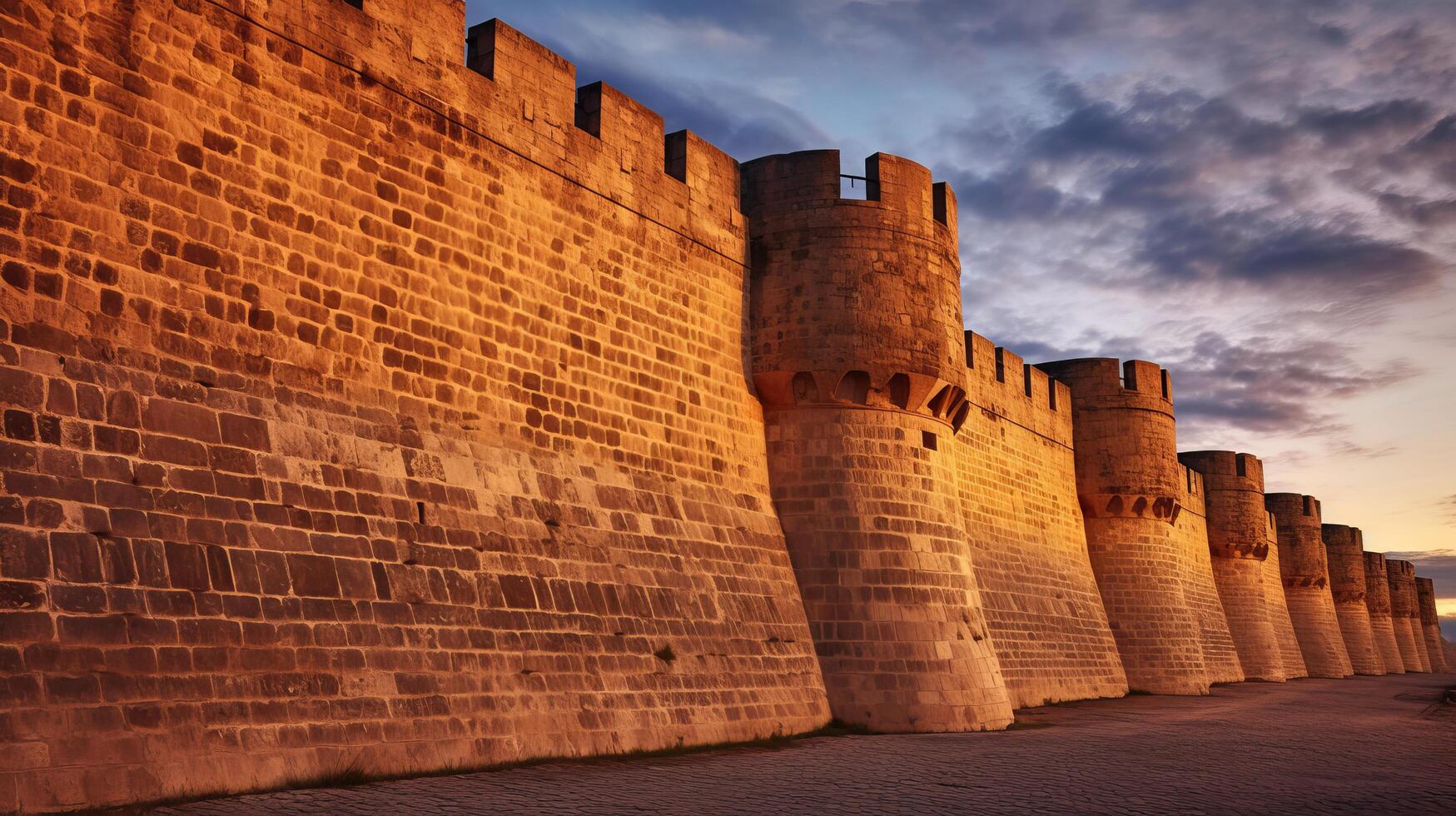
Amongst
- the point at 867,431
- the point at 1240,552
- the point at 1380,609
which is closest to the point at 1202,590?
the point at 1240,552

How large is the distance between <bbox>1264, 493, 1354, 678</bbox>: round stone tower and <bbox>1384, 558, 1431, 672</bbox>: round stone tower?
680 inches

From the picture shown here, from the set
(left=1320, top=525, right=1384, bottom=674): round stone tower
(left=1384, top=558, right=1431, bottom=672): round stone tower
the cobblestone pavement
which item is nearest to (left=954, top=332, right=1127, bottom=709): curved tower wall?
the cobblestone pavement

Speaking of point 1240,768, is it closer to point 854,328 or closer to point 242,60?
point 854,328

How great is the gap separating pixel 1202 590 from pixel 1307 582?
52.5 feet

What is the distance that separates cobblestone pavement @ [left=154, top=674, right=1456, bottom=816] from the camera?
7926mm

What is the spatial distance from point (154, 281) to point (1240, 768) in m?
10.4

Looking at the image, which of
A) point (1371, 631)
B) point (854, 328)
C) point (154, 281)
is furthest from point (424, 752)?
point (1371, 631)

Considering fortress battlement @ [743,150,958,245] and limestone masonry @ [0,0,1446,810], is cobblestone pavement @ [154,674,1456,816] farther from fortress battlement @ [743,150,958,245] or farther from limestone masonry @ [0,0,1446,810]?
fortress battlement @ [743,150,958,245]

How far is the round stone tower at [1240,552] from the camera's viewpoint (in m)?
40.5

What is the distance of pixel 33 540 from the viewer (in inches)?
289

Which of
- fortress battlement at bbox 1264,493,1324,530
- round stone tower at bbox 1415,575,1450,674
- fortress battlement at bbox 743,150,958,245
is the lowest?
round stone tower at bbox 1415,575,1450,674

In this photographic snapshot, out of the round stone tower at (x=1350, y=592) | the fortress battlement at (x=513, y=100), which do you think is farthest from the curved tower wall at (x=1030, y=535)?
the round stone tower at (x=1350, y=592)

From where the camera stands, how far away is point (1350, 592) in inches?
2183

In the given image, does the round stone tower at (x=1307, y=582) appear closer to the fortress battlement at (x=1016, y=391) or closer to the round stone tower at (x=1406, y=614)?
the round stone tower at (x=1406, y=614)
